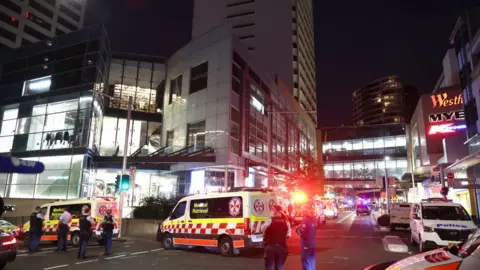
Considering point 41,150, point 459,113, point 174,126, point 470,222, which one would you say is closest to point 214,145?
point 174,126

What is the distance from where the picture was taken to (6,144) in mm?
32219

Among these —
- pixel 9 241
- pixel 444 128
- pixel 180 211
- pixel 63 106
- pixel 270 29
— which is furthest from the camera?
pixel 270 29

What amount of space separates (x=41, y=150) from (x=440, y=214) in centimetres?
2985

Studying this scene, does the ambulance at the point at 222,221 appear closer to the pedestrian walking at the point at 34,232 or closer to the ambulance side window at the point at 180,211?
the ambulance side window at the point at 180,211

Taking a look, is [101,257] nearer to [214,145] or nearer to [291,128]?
[214,145]

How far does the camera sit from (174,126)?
35.2 meters

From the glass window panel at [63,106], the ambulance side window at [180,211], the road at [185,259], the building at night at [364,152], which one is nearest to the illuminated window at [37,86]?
the glass window panel at [63,106]

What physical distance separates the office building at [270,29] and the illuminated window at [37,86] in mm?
45992

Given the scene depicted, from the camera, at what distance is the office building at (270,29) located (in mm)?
75188

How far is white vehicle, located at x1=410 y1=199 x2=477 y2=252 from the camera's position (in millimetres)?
11656

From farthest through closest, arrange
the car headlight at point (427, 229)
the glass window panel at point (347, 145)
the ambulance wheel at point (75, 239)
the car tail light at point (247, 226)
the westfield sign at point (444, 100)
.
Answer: the glass window panel at point (347, 145) < the westfield sign at point (444, 100) < the ambulance wheel at point (75, 239) < the car tail light at point (247, 226) < the car headlight at point (427, 229)

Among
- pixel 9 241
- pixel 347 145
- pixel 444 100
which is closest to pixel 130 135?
pixel 9 241

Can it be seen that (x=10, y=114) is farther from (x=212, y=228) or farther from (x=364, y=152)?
(x=364, y=152)

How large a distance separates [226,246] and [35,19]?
318 feet
